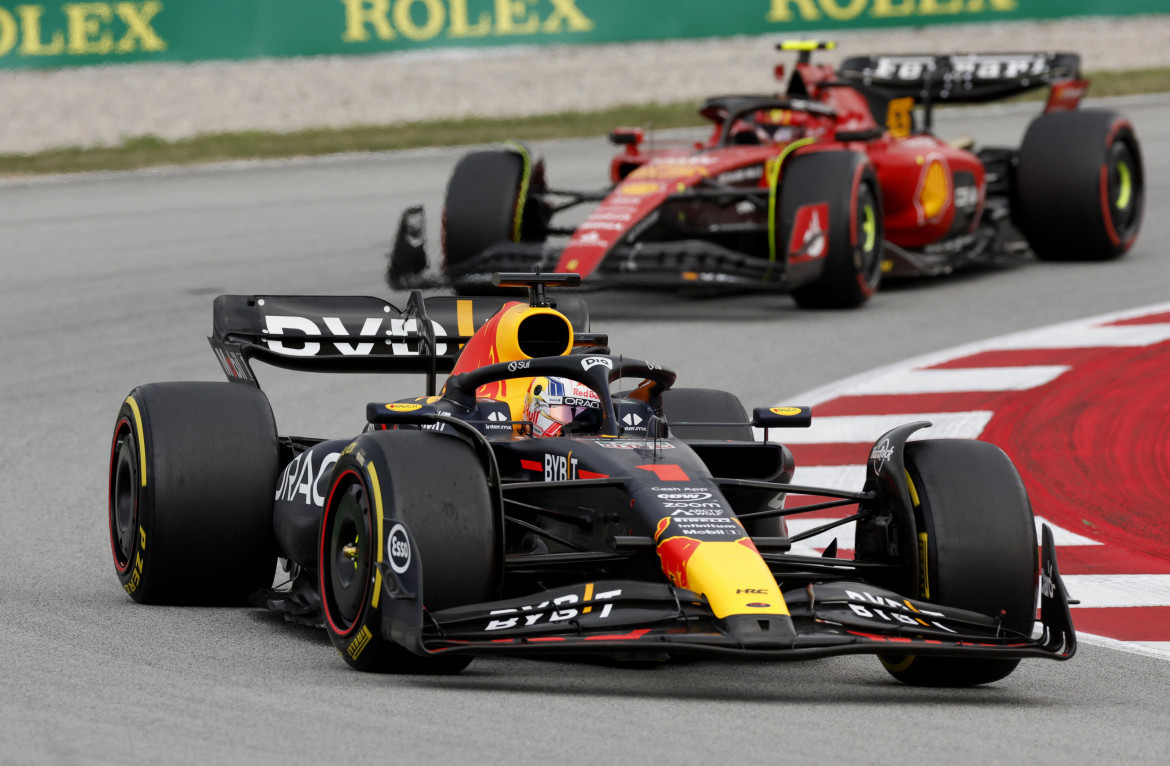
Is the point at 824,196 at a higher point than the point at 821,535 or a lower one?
higher

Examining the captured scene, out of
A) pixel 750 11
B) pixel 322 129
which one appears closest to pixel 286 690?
pixel 322 129

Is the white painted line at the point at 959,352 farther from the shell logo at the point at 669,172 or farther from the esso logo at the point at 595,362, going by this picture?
the esso logo at the point at 595,362

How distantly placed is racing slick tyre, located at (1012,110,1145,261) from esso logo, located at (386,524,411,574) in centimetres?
1113

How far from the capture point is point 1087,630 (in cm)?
654

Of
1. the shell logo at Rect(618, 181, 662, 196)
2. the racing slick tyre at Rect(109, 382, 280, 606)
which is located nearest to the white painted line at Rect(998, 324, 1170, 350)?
the shell logo at Rect(618, 181, 662, 196)

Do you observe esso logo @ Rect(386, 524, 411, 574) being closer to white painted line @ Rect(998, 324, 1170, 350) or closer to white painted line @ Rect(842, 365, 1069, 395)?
white painted line @ Rect(842, 365, 1069, 395)

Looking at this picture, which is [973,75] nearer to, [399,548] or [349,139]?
[349,139]

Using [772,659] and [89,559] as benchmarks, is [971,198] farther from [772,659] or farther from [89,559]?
[772,659]

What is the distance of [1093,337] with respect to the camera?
1248 centimetres

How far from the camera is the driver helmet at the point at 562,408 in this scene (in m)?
6.34

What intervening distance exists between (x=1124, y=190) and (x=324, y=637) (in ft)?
37.8

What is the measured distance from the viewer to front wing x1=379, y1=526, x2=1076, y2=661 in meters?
5.11

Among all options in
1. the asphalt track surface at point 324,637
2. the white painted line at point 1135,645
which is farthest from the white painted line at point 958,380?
the white painted line at point 1135,645

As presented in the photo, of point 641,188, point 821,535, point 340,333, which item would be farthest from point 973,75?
point 340,333
